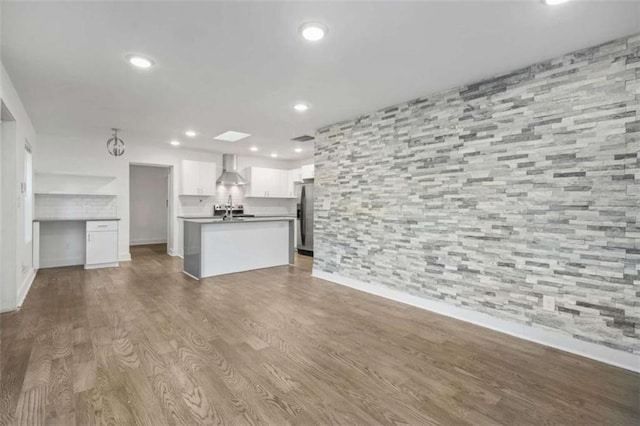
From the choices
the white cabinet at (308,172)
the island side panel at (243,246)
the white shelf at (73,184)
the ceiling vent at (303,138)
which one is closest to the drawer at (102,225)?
the white shelf at (73,184)

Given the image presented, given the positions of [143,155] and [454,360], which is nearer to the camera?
[454,360]

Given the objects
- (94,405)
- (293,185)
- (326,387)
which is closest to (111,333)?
(94,405)

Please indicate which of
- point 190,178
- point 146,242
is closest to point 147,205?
point 146,242

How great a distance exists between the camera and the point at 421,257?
3.66 metres

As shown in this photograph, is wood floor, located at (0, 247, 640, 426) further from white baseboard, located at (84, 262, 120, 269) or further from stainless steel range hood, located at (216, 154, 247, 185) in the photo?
stainless steel range hood, located at (216, 154, 247, 185)

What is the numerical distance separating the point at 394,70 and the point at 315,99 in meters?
1.12

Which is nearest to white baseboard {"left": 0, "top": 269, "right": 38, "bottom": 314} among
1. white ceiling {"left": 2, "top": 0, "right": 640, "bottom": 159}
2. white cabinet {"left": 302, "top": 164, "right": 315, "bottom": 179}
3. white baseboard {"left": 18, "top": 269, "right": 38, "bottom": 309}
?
white baseboard {"left": 18, "top": 269, "right": 38, "bottom": 309}

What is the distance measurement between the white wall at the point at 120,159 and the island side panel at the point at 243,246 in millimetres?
2454

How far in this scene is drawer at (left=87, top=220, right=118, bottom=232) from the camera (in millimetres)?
5574

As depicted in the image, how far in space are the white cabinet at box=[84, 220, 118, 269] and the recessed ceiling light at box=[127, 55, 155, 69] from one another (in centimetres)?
400

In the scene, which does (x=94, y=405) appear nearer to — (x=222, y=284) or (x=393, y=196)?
(x=222, y=284)

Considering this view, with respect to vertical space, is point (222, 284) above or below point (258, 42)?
below

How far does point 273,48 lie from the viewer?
8.26ft

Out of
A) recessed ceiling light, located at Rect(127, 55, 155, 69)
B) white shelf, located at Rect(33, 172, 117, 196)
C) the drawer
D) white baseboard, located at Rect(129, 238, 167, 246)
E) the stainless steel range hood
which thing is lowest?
white baseboard, located at Rect(129, 238, 167, 246)
